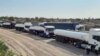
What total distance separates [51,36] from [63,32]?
885 centimetres

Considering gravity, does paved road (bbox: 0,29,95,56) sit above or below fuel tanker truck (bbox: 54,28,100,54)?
below

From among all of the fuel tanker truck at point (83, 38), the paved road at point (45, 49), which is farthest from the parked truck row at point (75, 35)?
the paved road at point (45, 49)

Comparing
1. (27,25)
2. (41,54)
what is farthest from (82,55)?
(27,25)

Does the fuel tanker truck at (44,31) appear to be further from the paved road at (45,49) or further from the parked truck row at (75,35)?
the paved road at (45,49)

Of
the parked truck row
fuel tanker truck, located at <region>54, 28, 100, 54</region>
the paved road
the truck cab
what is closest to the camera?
fuel tanker truck, located at <region>54, 28, 100, 54</region>

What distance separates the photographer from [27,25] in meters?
65.4

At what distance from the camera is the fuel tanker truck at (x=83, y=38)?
2740 centimetres

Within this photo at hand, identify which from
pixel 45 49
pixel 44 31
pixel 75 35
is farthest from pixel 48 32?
pixel 45 49

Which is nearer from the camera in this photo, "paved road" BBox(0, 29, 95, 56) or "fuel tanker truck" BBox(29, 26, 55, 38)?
"paved road" BBox(0, 29, 95, 56)

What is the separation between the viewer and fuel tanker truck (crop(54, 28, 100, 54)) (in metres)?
27.4

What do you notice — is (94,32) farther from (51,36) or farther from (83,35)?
(51,36)

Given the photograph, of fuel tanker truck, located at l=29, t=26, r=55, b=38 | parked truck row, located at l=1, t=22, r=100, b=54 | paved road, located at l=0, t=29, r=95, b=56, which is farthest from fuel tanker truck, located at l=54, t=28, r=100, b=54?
fuel tanker truck, located at l=29, t=26, r=55, b=38

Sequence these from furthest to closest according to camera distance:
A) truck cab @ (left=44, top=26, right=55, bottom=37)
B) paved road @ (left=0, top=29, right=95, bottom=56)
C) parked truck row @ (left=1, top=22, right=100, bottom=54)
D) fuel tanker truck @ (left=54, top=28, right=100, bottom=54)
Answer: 1. truck cab @ (left=44, top=26, right=55, bottom=37)
2. paved road @ (left=0, top=29, right=95, bottom=56)
3. parked truck row @ (left=1, top=22, right=100, bottom=54)
4. fuel tanker truck @ (left=54, top=28, right=100, bottom=54)

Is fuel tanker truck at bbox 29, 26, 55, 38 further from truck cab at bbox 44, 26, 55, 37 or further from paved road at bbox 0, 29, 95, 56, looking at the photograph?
paved road at bbox 0, 29, 95, 56
